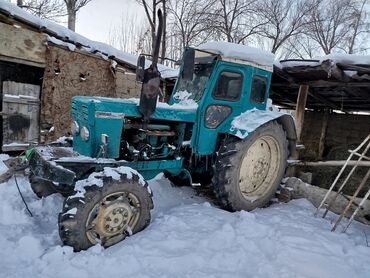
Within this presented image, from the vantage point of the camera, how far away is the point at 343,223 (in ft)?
13.8

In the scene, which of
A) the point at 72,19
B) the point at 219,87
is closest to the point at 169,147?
the point at 219,87

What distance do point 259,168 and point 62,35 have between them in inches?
191

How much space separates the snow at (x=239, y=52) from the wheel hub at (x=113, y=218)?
227cm

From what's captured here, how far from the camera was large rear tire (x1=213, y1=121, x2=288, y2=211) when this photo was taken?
4.14 metres

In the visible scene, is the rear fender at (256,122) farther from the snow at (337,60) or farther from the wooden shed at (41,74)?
the wooden shed at (41,74)

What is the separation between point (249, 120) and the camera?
4312 mm

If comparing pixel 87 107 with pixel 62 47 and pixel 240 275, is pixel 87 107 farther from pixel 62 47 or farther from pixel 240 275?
pixel 62 47

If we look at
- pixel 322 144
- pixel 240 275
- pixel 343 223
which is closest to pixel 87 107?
pixel 240 275

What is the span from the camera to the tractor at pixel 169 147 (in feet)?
10.2

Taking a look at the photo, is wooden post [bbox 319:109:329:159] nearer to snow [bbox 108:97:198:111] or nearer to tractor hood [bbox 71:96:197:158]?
snow [bbox 108:97:198:111]

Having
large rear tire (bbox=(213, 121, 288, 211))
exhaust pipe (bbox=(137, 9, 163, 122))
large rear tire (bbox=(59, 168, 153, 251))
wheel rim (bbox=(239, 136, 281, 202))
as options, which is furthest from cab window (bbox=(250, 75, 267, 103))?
large rear tire (bbox=(59, 168, 153, 251))

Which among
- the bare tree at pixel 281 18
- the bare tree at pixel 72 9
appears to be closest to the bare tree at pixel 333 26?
the bare tree at pixel 281 18

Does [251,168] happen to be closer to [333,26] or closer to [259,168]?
[259,168]

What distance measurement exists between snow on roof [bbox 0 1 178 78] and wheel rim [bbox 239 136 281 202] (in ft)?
13.1
